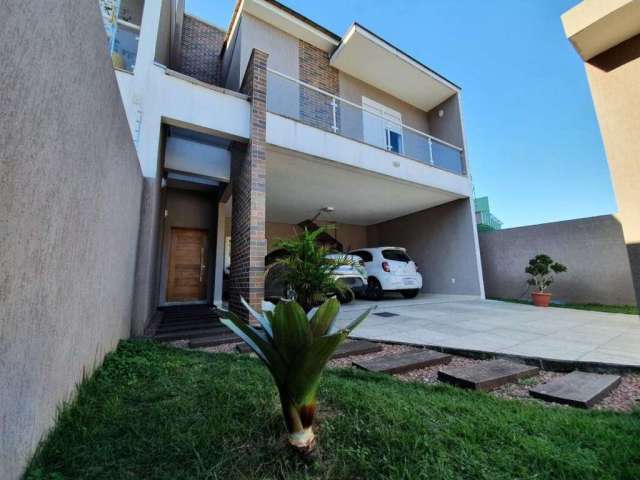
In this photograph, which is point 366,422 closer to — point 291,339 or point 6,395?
point 291,339

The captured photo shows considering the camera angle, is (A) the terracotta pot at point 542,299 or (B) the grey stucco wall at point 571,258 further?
(B) the grey stucco wall at point 571,258

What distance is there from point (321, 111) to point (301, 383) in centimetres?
626

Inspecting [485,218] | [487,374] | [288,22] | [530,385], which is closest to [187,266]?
[288,22]

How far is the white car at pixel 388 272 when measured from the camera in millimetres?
7441

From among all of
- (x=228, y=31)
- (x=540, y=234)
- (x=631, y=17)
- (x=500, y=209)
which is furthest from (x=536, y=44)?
(x=500, y=209)

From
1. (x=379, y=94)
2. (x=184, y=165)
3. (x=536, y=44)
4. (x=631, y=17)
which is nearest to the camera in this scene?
(x=631, y=17)

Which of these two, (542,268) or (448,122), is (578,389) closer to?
(542,268)

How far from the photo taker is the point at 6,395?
87 centimetres

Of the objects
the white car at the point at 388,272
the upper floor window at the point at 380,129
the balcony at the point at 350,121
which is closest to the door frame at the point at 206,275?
the balcony at the point at 350,121

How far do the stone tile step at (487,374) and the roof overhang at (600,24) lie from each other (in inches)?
138

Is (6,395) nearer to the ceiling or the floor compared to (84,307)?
nearer to the floor

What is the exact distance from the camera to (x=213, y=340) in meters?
3.34

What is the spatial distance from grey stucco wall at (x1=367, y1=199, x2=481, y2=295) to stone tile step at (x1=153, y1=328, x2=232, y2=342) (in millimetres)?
7136

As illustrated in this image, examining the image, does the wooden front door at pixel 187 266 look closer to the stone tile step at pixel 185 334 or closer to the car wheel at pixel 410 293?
the stone tile step at pixel 185 334
